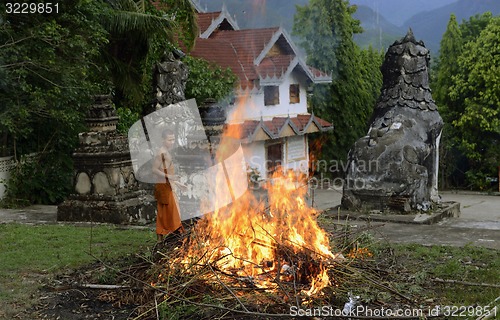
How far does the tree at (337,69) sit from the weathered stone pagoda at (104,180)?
55.9ft

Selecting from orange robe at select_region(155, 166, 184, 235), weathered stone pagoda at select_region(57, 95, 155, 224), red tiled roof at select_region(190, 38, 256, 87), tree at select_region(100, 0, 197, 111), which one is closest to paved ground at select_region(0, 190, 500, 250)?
weathered stone pagoda at select_region(57, 95, 155, 224)

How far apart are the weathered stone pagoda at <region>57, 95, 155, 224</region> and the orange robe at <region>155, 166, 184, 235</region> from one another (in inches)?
144

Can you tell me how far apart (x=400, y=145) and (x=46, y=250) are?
7.00 metres

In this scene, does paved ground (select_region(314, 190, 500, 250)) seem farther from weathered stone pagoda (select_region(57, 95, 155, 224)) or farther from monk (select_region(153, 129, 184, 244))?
weathered stone pagoda (select_region(57, 95, 155, 224))

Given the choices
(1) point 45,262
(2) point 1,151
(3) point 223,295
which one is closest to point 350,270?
(3) point 223,295

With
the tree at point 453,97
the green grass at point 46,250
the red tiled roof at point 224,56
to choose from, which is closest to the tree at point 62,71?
the green grass at point 46,250

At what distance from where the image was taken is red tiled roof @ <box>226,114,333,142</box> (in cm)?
2462

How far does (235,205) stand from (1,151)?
1037 centimetres

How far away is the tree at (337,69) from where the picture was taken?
28.8 m

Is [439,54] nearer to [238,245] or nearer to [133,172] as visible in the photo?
[133,172]

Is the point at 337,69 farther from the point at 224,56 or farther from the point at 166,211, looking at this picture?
the point at 166,211

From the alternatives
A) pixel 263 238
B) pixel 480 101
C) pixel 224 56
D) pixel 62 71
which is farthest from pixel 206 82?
pixel 263 238

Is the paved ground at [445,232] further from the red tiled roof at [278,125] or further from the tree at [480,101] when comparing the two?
the tree at [480,101]

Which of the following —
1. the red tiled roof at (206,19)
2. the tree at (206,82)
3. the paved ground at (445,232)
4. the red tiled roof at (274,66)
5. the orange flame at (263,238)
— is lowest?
the paved ground at (445,232)
